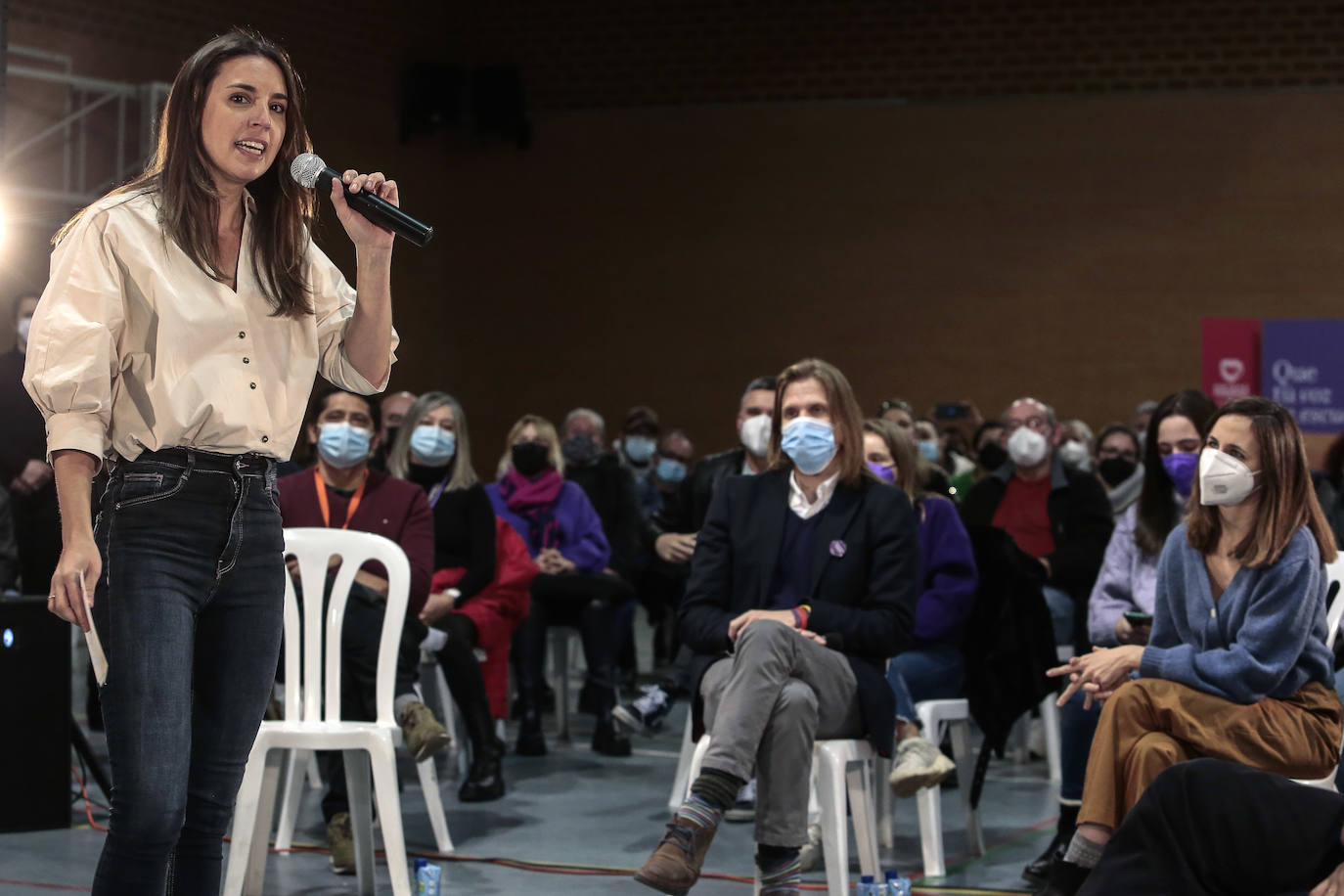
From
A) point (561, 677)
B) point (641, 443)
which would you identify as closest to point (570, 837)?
point (561, 677)

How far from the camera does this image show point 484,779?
4598mm

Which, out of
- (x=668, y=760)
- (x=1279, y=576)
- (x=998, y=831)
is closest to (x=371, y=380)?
(x=1279, y=576)

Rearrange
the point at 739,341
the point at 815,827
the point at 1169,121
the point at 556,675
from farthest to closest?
the point at 739,341
the point at 1169,121
the point at 556,675
the point at 815,827

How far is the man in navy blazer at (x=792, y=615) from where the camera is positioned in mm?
3072

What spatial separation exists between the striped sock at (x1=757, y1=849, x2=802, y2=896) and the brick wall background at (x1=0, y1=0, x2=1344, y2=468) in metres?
7.77

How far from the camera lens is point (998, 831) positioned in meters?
4.26

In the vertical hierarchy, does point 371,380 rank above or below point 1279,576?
above

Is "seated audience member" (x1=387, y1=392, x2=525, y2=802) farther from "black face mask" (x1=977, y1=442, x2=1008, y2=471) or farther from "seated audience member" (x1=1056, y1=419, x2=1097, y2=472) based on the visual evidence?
"seated audience member" (x1=1056, y1=419, x2=1097, y2=472)

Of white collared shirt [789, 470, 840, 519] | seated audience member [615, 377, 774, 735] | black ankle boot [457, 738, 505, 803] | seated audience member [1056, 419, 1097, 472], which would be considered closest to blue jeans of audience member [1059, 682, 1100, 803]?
white collared shirt [789, 470, 840, 519]

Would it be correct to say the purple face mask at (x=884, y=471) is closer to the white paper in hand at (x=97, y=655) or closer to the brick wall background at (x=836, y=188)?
the white paper in hand at (x=97, y=655)

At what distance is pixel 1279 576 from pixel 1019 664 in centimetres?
102

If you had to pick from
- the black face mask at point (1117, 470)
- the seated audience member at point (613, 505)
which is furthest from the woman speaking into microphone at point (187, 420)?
the black face mask at point (1117, 470)

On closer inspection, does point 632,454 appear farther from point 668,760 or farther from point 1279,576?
point 1279,576

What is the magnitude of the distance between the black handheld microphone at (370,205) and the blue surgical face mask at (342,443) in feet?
7.43
